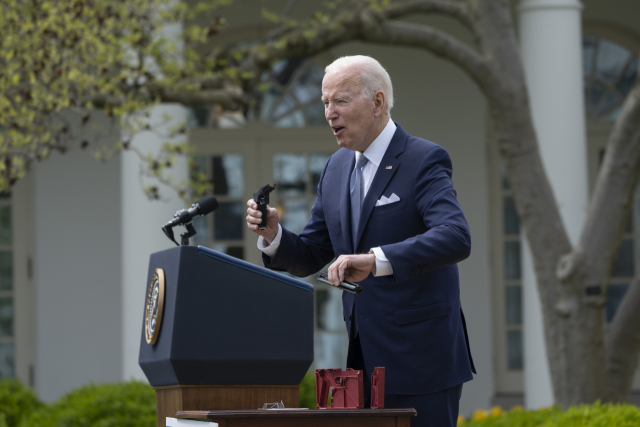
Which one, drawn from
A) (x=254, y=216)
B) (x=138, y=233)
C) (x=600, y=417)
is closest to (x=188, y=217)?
(x=254, y=216)

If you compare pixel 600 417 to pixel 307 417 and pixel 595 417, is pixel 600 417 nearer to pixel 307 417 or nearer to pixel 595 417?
pixel 595 417

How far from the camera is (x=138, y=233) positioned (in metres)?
6.65

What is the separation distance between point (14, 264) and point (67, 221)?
0.79 m

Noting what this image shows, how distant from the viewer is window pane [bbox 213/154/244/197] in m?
9.23

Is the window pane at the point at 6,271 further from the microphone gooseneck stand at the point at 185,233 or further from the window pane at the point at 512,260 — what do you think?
the microphone gooseneck stand at the point at 185,233

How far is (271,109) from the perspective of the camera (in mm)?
9305

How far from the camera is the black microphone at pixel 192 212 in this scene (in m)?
2.05

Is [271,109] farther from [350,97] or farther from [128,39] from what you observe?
[350,97]

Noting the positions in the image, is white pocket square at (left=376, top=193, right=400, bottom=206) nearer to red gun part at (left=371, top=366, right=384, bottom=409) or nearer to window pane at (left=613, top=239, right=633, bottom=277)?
red gun part at (left=371, top=366, right=384, bottom=409)

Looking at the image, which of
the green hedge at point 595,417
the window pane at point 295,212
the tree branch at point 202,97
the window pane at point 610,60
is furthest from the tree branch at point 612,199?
the window pane at point 295,212

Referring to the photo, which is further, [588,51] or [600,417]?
[588,51]

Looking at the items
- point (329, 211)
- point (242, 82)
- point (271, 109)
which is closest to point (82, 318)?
point (271, 109)

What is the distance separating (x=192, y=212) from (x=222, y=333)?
0.32 m

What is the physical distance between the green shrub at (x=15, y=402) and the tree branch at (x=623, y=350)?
13.1 ft
